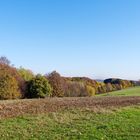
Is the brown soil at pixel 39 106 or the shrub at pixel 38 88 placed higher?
the shrub at pixel 38 88

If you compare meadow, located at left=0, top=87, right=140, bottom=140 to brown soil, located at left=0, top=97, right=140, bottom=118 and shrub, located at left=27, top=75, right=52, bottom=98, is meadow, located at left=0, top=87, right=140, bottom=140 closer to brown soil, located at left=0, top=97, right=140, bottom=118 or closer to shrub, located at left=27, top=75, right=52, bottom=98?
brown soil, located at left=0, top=97, right=140, bottom=118

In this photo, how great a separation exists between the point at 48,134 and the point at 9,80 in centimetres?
4235

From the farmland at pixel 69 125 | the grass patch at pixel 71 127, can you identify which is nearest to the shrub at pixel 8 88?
the farmland at pixel 69 125

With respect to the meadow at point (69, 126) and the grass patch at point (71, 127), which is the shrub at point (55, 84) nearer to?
the meadow at point (69, 126)

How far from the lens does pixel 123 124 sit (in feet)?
64.1

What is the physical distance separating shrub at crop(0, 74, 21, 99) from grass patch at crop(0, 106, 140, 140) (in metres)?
34.1

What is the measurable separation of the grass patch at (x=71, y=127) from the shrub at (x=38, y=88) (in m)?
35.7

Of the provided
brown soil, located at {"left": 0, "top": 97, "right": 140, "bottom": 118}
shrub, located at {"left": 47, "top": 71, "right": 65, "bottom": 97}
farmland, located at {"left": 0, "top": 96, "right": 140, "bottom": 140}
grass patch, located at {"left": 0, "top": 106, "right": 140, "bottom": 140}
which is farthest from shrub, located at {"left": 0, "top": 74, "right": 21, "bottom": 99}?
grass patch, located at {"left": 0, "top": 106, "right": 140, "bottom": 140}

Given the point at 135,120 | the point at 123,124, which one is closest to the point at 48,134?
the point at 123,124

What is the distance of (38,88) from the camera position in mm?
58906

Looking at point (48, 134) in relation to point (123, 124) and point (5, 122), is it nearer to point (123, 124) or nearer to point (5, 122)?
point (5, 122)

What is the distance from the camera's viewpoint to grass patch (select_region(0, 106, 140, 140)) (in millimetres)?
15852

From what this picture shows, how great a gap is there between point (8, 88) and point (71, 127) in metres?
39.8

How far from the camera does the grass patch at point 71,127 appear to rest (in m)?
15.9
